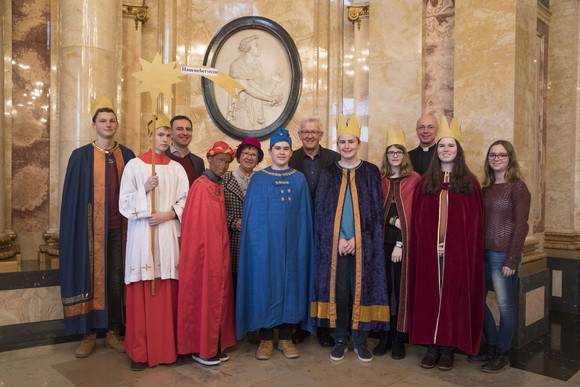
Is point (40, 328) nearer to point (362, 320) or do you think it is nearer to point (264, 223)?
Answer: point (264, 223)

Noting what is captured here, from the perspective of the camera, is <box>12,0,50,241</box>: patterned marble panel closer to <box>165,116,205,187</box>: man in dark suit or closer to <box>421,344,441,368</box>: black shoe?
<box>165,116,205,187</box>: man in dark suit

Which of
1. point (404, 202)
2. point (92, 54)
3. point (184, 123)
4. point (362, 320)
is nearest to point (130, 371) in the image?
point (362, 320)

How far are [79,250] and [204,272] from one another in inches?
46.5

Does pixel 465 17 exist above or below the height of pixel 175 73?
above

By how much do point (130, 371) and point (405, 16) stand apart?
4.84 metres

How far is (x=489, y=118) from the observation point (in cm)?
471

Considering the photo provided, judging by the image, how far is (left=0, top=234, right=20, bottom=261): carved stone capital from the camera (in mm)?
4668

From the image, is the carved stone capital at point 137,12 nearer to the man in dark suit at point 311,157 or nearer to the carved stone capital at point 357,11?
the carved stone capital at point 357,11

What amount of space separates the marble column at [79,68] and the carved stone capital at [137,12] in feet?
3.59

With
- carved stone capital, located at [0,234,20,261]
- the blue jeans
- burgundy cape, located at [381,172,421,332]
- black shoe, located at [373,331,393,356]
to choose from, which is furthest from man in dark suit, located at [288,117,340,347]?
carved stone capital, located at [0,234,20,261]

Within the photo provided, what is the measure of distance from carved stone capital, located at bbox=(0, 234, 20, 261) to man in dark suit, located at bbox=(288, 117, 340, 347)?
295 centimetres

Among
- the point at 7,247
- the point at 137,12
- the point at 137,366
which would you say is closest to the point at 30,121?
the point at 7,247

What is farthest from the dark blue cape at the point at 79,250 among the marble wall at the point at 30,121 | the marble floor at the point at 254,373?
the marble wall at the point at 30,121

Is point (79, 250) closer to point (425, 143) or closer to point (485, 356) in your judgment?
point (425, 143)
